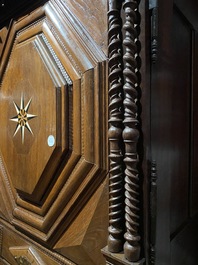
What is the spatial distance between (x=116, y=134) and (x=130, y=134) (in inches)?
2.0

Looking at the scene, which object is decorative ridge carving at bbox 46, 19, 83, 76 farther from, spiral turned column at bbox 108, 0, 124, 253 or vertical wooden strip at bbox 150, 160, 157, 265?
vertical wooden strip at bbox 150, 160, 157, 265

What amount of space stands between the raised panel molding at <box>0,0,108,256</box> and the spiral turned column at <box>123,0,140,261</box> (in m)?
0.13

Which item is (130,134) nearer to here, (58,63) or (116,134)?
(116,134)

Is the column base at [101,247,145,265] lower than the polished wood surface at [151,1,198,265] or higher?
lower

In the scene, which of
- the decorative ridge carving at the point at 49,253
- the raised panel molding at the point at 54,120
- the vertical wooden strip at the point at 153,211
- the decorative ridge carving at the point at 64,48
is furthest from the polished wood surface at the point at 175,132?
the decorative ridge carving at the point at 49,253

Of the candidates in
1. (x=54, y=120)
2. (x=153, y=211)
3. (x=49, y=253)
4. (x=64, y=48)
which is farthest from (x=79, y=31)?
(x=49, y=253)

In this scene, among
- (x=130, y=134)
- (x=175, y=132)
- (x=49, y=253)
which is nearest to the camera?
(x=130, y=134)

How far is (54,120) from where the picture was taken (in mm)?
867

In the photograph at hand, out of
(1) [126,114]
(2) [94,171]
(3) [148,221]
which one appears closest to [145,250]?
(3) [148,221]

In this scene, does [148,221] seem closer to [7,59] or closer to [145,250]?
[145,250]

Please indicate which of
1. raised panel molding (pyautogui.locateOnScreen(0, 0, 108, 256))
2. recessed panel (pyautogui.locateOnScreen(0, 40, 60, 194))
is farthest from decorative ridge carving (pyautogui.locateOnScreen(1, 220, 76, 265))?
recessed panel (pyautogui.locateOnScreen(0, 40, 60, 194))

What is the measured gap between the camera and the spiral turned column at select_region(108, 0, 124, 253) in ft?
2.13

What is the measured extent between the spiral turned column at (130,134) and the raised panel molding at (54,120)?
0.43 feet

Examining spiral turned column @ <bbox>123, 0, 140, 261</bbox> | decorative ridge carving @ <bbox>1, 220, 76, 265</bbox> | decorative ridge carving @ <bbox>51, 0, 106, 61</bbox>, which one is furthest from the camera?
decorative ridge carving @ <bbox>1, 220, 76, 265</bbox>
